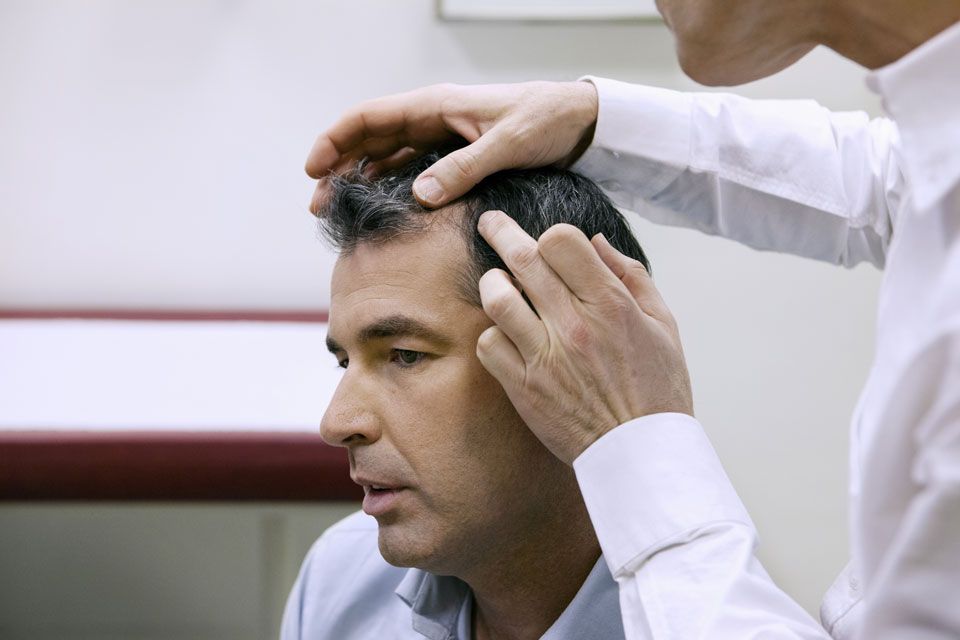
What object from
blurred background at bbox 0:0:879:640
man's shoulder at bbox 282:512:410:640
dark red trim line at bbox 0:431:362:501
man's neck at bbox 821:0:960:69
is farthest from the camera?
blurred background at bbox 0:0:879:640

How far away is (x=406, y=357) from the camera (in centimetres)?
135

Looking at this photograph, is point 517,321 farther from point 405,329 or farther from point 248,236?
Result: point 248,236

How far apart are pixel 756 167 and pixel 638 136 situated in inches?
7.7

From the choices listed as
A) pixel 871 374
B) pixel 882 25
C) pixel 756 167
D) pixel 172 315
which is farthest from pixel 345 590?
pixel 172 315

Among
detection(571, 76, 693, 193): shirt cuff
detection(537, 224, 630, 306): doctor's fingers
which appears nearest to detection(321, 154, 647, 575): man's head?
detection(571, 76, 693, 193): shirt cuff

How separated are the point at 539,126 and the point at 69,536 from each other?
6.59 ft

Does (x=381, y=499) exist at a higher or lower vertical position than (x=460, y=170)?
lower

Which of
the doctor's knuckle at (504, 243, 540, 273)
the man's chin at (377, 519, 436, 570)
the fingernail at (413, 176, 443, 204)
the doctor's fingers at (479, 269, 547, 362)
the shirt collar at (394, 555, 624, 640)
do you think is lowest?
the shirt collar at (394, 555, 624, 640)

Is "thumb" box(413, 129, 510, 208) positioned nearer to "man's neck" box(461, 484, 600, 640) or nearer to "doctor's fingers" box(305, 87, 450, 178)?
"doctor's fingers" box(305, 87, 450, 178)

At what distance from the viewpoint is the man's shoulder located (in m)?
1.58

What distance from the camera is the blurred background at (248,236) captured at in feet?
8.52

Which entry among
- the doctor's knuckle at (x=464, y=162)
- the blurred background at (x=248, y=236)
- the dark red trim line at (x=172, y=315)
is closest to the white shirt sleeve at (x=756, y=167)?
the doctor's knuckle at (x=464, y=162)

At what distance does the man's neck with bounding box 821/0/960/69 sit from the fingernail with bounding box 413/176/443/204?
0.49m

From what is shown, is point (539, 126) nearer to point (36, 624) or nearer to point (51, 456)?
point (51, 456)
